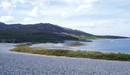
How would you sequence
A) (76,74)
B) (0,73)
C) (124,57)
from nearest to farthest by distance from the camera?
(0,73) → (76,74) → (124,57)

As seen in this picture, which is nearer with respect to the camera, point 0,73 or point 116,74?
point 0,73

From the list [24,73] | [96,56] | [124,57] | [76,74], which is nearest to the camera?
[24,73]

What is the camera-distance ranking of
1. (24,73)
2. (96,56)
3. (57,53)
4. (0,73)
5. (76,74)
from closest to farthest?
(0,73) → (24,73) → (76,74) → (96,56) → (57,53)

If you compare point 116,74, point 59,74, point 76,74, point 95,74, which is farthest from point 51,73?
point 116,74

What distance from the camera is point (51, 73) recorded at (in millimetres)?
14508

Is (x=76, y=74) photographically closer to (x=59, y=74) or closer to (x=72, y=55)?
(x=59, y=74)

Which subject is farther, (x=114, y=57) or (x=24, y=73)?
(x=114, y=57)

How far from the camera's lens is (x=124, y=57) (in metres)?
30.1

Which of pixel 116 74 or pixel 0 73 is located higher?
pixel 0 73

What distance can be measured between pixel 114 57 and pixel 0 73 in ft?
84.2

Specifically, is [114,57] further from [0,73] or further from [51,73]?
[0,73]

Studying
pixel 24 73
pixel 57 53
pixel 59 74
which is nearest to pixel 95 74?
pixel 59 74

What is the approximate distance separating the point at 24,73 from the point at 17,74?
2.85 ft

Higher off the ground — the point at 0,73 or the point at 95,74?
the point at 0,73
